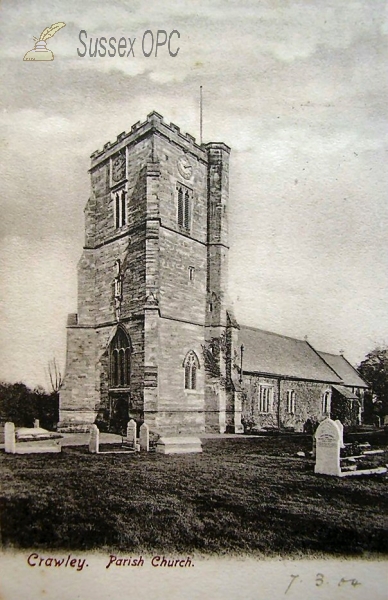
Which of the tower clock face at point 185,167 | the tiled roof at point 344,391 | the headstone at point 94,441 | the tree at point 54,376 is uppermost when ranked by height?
the tower clock face at point 185,167

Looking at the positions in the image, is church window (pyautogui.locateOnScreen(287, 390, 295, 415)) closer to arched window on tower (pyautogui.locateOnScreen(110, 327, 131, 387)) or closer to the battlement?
arched window on tower (pyautogui.locateOnScreen(110, 327, 131, 387))

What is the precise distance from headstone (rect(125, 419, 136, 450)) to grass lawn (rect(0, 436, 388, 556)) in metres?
0.50

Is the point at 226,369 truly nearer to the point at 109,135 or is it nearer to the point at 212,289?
the point at 212,289

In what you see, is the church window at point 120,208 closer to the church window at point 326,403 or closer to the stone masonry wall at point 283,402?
the stone masonry wall at point 283,402

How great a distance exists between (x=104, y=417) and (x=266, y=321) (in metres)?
1.66

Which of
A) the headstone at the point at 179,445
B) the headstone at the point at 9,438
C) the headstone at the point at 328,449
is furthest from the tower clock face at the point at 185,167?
the headstone at the point at 9,438

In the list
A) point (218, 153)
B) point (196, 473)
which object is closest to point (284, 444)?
point (196, 473)

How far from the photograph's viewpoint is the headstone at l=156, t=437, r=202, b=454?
3651 millimetres

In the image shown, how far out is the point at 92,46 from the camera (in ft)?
10.8

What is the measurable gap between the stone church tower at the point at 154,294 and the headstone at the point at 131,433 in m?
0.07

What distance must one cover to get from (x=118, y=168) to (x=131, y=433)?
7.60 ft

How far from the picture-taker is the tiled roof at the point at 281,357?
3.88 meters

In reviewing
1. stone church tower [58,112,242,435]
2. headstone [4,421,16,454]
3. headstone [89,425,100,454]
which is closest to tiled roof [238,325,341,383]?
stone church tower [58,112,242,435]

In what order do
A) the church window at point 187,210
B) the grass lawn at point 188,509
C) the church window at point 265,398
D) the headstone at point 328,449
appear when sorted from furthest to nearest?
the church window at point 187,210 < the church window at point 265,398 < the headstone at point 328,449 < the grass lawn at point 188,509
